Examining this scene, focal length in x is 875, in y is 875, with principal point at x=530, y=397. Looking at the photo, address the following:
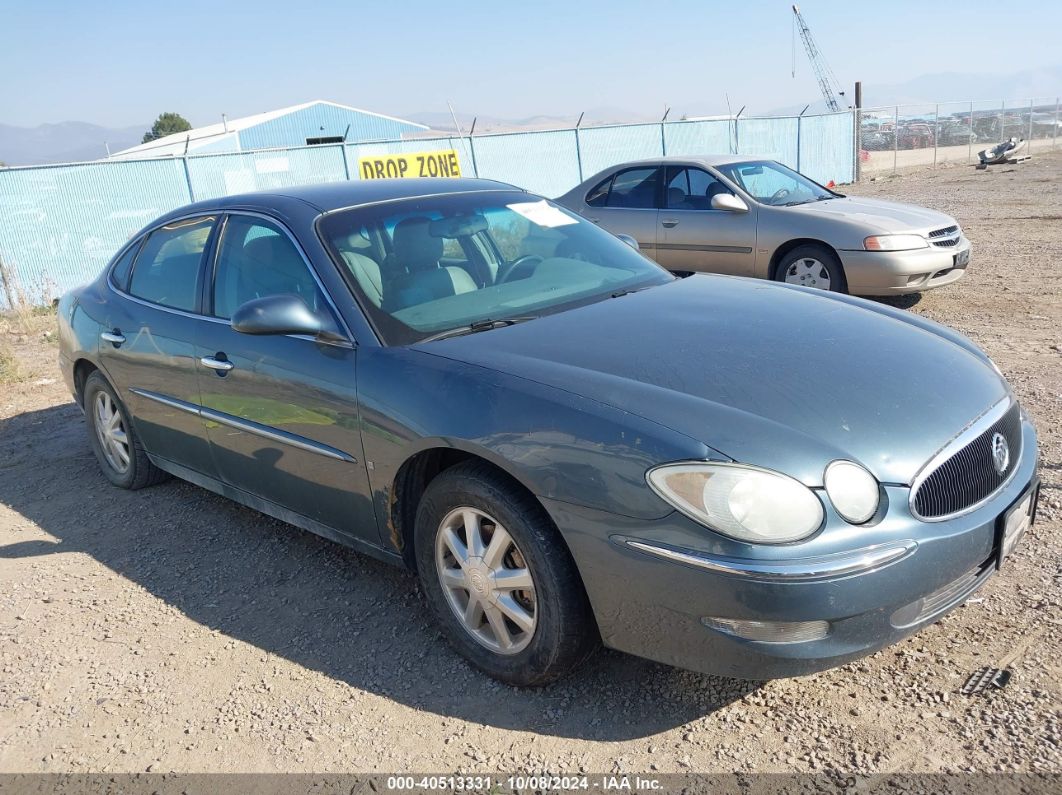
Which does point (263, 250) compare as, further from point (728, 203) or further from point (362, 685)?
point (728, 203)

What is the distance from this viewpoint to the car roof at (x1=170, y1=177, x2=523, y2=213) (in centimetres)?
388

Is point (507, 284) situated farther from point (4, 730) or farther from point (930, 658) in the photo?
point (4, 730)

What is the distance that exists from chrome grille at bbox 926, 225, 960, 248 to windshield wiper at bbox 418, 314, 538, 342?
569 centimetres

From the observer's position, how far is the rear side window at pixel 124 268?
4875 mm

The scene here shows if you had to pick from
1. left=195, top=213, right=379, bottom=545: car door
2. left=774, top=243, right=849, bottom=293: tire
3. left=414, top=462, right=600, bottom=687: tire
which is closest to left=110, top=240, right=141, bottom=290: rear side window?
left=195, top=213, right=379, bottom=545: car door

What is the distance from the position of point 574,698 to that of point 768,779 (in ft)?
2.26

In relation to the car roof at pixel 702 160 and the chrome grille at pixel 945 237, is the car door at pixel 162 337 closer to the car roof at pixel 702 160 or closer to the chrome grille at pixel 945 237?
the car roof at pixel 702 160

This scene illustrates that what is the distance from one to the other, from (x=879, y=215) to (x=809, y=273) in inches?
31.4

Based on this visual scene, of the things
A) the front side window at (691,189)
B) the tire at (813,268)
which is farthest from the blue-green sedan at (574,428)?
the front side window at (691,189)

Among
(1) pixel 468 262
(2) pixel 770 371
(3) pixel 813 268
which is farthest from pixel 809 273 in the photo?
(2) pixel 770 371

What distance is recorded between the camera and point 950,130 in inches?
1490

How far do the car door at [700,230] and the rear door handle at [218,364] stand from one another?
586 cm

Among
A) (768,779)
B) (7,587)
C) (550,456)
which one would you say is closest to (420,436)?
(550,456)

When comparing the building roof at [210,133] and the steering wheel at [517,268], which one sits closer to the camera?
the steering wheel at [517,268]
